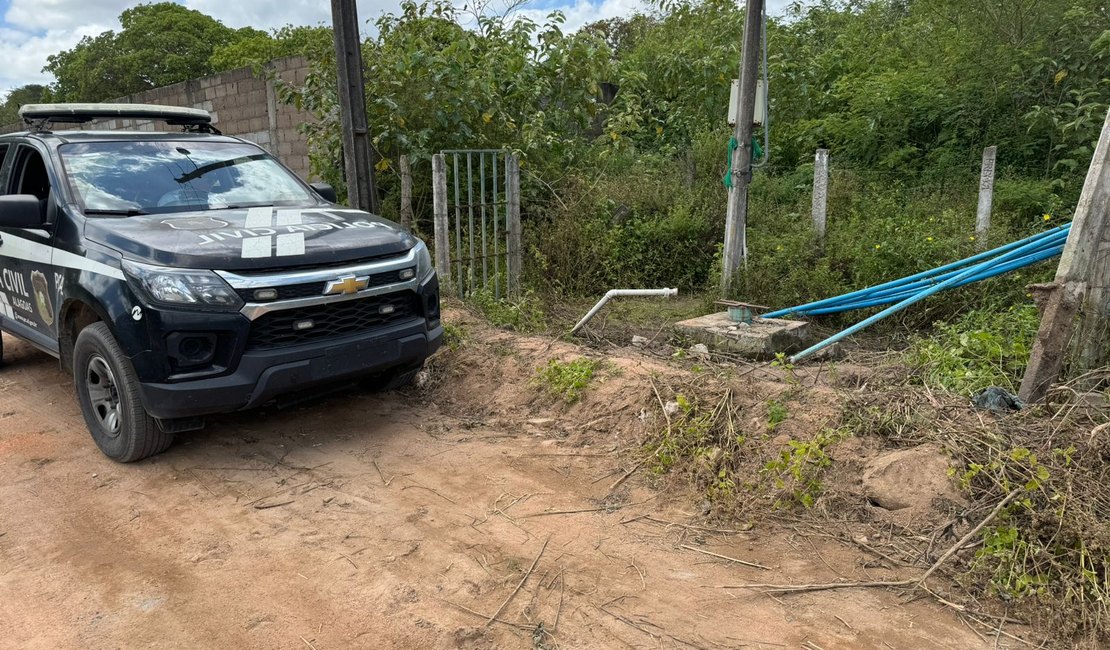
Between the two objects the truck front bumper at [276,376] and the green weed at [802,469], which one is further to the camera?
the truck front bumper at [276,376]

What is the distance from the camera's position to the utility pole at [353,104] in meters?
6.33

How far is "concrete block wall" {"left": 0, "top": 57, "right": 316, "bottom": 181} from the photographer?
10812 mm

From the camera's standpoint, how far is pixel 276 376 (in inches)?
145

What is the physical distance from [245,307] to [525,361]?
6.55ft

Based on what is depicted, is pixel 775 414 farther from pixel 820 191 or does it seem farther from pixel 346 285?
pixel 820 191

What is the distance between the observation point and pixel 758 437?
3.70 m

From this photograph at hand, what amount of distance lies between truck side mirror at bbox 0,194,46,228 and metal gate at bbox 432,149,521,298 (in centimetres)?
308

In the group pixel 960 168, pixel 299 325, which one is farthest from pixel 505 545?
pixel 960 168

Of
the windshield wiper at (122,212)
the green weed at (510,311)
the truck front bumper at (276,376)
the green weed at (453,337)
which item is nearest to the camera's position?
the truck front bumper at (276,376)

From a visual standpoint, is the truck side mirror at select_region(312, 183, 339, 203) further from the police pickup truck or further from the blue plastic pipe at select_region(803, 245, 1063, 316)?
the blue plastic pipe at select_region(803, 245, 1063, 316)

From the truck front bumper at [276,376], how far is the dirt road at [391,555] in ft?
1.51

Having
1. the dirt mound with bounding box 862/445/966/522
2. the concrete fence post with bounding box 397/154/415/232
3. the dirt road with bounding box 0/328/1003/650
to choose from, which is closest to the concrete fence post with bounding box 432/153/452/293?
the concrete fence post with bounding box 397/154/415/232

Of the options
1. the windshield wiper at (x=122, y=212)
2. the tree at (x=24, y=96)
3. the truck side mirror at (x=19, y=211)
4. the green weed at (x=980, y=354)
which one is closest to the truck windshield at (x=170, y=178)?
the windshield wiper at (x=122, y=212)

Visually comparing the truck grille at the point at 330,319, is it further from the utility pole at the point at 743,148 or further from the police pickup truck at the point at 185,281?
the utility pole at the point at 743,148
